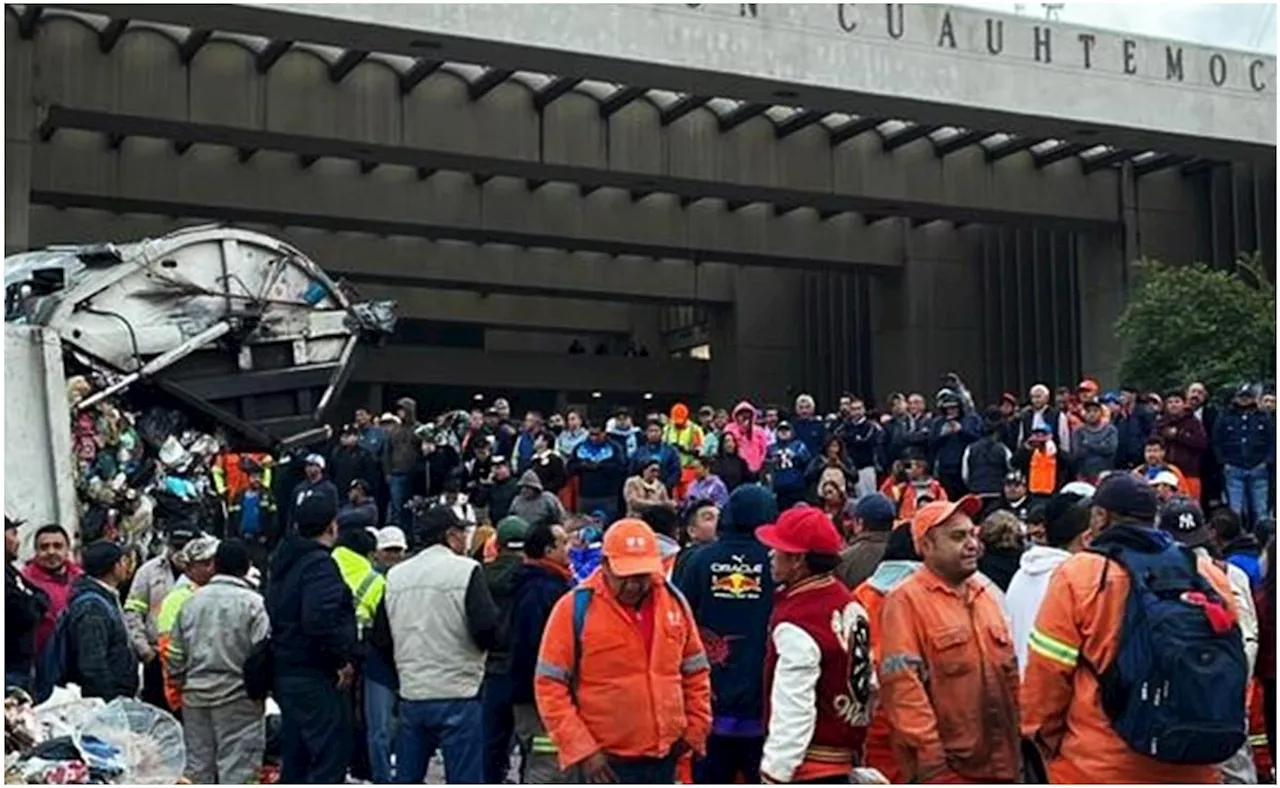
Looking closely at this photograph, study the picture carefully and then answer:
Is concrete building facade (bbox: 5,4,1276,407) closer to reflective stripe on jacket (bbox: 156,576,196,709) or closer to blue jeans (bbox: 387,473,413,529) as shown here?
blue jeans (bbox: 387,473,413,529)

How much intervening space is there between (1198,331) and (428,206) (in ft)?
45.3

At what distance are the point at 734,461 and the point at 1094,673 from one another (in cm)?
1213

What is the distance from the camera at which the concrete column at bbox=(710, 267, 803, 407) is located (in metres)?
40.5

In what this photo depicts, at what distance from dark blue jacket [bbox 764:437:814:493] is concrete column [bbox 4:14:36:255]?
1061 cm

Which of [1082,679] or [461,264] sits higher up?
[461,264]

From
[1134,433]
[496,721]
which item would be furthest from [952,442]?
[496,721]

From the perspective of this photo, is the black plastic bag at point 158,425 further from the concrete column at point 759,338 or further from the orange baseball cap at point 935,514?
the concrete column at point 759,338

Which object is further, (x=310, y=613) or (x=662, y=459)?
(x=662, y=459)

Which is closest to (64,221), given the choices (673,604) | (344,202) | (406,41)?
(344,202)

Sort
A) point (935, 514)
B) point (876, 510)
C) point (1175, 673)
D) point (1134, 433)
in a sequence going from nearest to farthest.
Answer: point (1175, 673)
point (935, 514)
point (876, 510)
point (1134, 433)

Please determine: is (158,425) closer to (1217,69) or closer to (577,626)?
(577,626)

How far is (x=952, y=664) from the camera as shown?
514 centimetres

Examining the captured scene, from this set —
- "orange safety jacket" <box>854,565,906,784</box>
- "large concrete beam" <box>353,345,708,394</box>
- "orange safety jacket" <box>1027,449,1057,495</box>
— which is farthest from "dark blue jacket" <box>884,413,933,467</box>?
"large concrete beam" <box>353,345,708,394</box>

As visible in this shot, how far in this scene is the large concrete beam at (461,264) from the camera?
30438mm
